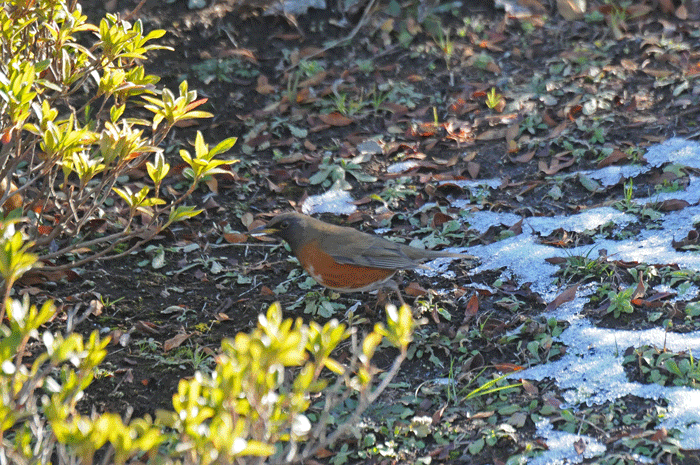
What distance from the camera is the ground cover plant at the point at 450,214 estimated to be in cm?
336

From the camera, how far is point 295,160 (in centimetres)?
575

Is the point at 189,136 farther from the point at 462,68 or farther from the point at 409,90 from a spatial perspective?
the point at 462,68

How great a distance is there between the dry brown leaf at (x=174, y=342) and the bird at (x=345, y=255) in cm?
84

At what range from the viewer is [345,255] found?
4.18m

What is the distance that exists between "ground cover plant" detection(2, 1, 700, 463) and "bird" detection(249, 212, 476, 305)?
0.24m

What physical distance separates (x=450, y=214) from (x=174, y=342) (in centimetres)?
222

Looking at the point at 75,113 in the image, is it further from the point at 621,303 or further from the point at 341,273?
the point at 621,303

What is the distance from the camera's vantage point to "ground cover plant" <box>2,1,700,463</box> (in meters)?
3.36

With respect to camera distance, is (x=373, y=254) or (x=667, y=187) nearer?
(x=373, y=254)

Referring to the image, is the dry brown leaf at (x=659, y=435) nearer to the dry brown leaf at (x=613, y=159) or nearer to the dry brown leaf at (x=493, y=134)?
the dry brown leaf at (x=613, y=159)

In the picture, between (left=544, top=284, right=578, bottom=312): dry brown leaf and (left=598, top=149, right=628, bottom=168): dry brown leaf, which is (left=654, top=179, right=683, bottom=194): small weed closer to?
(left=598, top=149, right=628, bottom=168): dry brown leaf

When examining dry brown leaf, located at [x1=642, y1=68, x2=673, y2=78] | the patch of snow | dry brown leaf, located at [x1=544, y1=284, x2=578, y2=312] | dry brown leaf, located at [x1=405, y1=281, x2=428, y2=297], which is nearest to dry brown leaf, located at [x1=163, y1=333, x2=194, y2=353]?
dry brown leaf, located at [x1=405, y1=281, x2=428, y2=297]

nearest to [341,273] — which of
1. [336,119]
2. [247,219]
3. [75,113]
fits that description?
[247,219]

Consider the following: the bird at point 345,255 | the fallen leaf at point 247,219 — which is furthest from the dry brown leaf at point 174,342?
the fallen leaf at point 247,219
